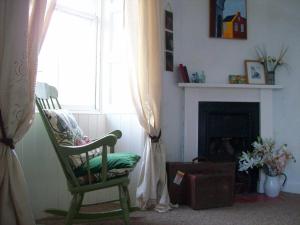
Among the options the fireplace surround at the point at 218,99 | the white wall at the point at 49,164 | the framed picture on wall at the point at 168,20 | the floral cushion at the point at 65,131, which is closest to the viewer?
the floral cushion at the point at 65,131

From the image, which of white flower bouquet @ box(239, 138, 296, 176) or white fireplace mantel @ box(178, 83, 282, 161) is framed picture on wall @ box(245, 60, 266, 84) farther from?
white flower bouquet @ box(239, 138, 296, 176)

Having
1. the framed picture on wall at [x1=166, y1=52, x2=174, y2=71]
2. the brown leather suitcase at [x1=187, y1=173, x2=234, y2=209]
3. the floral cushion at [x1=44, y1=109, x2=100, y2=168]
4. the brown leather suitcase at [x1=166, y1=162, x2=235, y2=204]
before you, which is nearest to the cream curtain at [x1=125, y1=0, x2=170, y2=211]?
the brown leather suitcase at [x1=166, y1=162, x2=235, y2=204]

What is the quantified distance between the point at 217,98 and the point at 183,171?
1.08 metres

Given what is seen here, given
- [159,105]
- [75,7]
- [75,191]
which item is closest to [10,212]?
[75,191]

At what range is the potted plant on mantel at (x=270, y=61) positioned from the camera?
3.86 meters

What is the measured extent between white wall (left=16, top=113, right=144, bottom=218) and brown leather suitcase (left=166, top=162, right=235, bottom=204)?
1.09ft

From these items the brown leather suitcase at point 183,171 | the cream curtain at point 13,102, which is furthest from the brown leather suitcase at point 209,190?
the cream curtain at point 13,102

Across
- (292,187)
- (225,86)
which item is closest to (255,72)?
(225,86)

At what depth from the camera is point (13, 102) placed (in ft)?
6.17

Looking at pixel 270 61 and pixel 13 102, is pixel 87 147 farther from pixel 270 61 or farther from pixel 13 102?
pixel 270 61

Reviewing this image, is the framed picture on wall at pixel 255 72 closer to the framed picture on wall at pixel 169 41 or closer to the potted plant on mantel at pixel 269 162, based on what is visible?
the potted plant on mantel at pixel 269 162

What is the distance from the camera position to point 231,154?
13.0ft

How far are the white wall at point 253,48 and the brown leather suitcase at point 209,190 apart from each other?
30.0 inches

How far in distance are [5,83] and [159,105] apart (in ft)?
4.99
